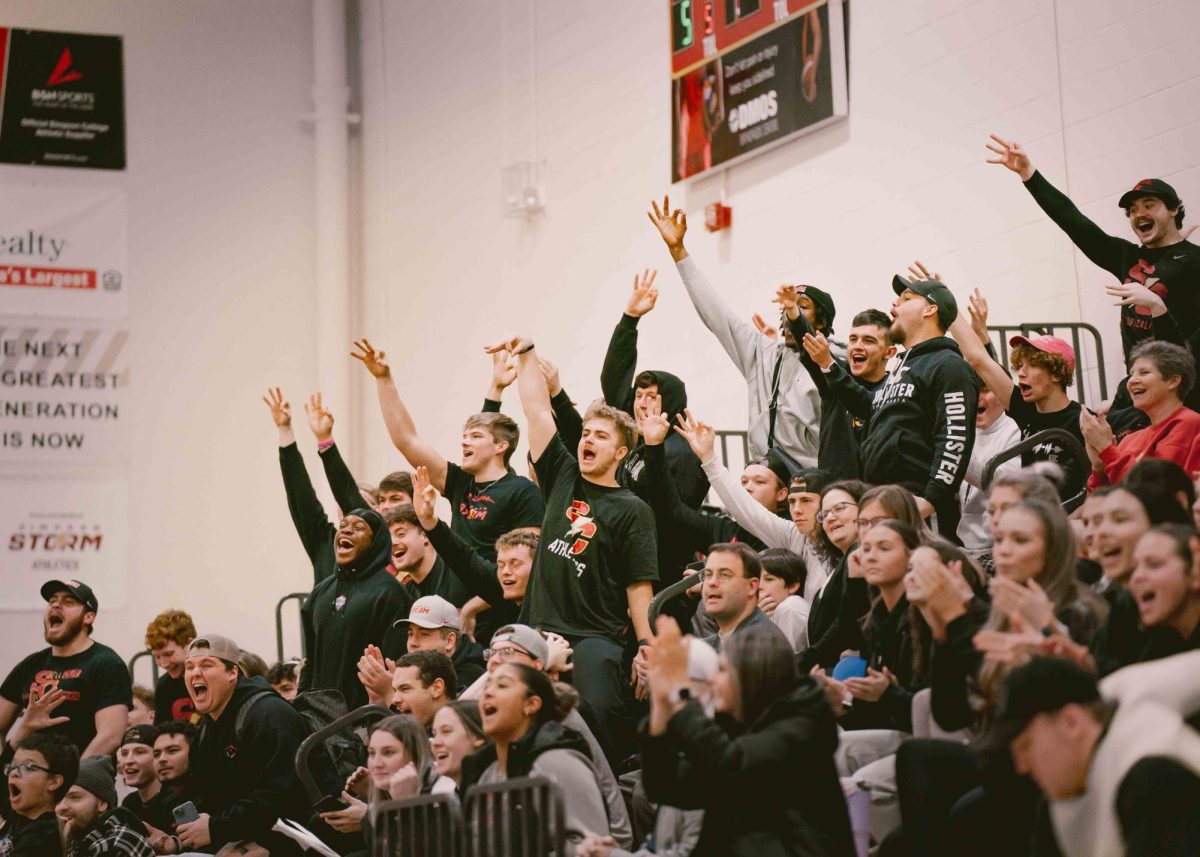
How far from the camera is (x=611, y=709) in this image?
18.8 ft

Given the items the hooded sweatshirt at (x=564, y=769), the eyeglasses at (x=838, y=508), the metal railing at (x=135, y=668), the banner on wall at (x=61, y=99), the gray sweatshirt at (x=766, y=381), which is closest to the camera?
the hooded sweatshirt at (x=564, y=769)

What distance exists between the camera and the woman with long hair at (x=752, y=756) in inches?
152

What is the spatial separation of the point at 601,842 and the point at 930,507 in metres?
1.88

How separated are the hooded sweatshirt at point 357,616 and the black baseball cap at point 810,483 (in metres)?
1.72

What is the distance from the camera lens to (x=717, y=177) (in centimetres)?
980

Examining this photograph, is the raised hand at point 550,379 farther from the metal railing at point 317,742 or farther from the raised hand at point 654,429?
the metal railing at point 317,742

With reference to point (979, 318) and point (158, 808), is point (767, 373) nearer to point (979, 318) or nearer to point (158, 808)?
point (979, 318)

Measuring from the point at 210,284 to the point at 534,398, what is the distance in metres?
6.83

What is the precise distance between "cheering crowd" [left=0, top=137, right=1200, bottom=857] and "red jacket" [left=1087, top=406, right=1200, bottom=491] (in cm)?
1

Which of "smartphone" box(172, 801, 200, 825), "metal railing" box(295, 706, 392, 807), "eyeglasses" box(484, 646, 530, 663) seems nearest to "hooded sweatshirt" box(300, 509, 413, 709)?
"metal railing" box(295, 706, 392, 807)

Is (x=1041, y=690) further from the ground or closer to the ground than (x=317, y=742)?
further from the ground

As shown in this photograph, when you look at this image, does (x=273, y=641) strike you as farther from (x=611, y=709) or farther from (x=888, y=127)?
(x=611, y=709)

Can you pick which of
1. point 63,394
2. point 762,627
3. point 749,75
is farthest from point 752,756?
point 63,394

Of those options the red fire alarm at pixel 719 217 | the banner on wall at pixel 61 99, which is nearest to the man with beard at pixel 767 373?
the red fire alarm at pixel 719 217
